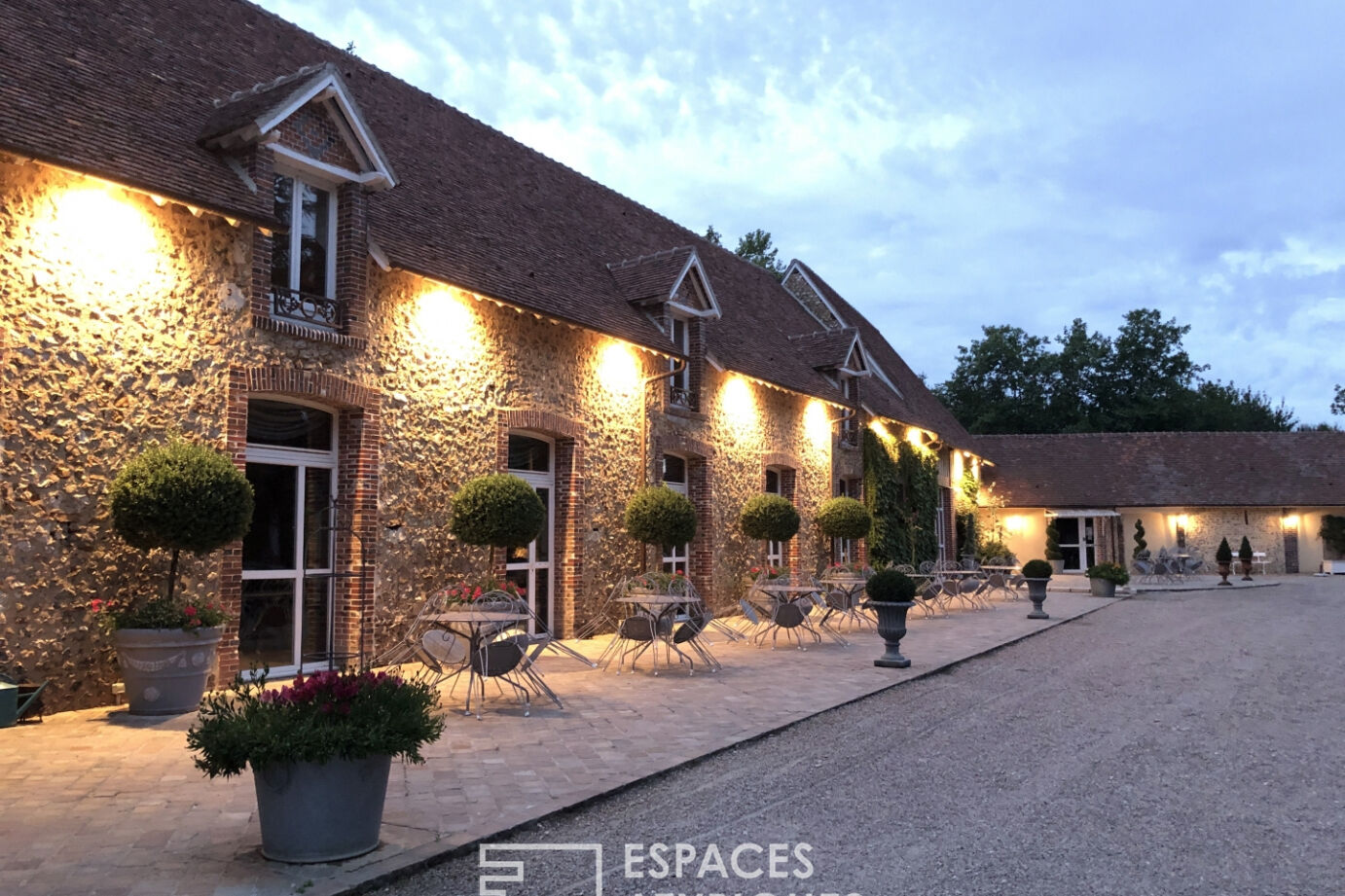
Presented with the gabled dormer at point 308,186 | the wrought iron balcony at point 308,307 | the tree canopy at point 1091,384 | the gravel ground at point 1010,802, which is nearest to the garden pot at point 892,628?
the gravel ground at point 1010,802

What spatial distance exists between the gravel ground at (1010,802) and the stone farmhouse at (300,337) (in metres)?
4.55

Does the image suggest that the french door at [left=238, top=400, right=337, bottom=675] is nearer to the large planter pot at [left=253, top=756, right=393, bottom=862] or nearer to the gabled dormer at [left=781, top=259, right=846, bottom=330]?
the large planter pot at [left=253, top=756, right=393, bottom=862]

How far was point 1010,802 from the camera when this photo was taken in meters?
4.94

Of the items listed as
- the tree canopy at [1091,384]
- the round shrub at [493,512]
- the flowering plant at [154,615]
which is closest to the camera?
the flowering plant at [154,615]

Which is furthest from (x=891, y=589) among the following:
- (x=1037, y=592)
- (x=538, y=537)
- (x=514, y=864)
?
(x=1037, y=592)

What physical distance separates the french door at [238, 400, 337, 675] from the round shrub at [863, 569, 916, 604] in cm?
518

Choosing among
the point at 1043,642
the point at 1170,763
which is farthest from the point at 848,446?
the point at 1170,763

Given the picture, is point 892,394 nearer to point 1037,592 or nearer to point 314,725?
point 1037,592

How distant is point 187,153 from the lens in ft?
26.1

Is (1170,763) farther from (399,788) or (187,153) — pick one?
(187,153)

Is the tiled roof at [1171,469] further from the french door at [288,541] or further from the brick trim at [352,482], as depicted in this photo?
the french door at [288,541]

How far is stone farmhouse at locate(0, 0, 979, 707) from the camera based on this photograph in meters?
6.90

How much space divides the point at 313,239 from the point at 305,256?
20 centimetres

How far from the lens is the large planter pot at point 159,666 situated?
679 cm
